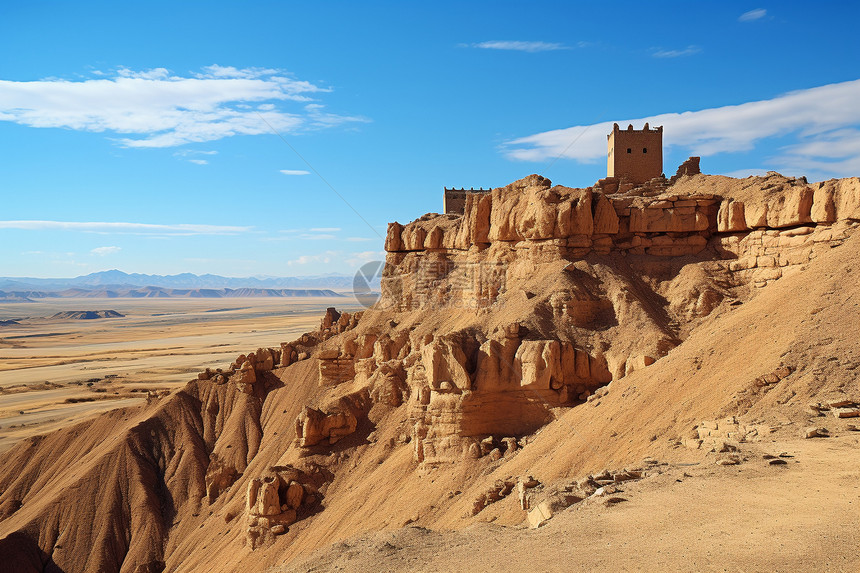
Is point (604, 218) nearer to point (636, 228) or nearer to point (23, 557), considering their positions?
point (636, 228)

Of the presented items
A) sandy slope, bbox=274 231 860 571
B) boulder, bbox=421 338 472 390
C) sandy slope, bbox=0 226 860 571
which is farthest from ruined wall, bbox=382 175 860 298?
boulder, bbox=421 338 472 390

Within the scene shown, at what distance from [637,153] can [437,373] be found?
20.2m

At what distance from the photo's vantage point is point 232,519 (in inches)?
1310

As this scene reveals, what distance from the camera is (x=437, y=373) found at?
2789 centimetres

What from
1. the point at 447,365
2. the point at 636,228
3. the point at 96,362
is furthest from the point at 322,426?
the point at 96,362

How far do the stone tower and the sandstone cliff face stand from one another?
277 centimetres

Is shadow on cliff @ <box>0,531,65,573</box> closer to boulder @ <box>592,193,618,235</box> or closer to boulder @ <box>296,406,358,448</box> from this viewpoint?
boulder @ <box>296,406,358,448</box>

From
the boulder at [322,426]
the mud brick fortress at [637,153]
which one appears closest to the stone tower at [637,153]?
the mud brick fortress at [637,153]

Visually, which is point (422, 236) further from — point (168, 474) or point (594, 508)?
point (594, 508)

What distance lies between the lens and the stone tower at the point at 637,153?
1587 inches

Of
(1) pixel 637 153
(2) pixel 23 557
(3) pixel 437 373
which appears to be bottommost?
(2) pixel 23 557

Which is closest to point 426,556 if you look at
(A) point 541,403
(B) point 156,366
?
(A) point 541,403

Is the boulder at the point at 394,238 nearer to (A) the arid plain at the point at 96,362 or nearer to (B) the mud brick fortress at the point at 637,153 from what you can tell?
(B) the mud brick fortress at the point at 637,153

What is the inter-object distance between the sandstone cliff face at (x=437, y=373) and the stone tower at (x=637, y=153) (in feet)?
9.09
